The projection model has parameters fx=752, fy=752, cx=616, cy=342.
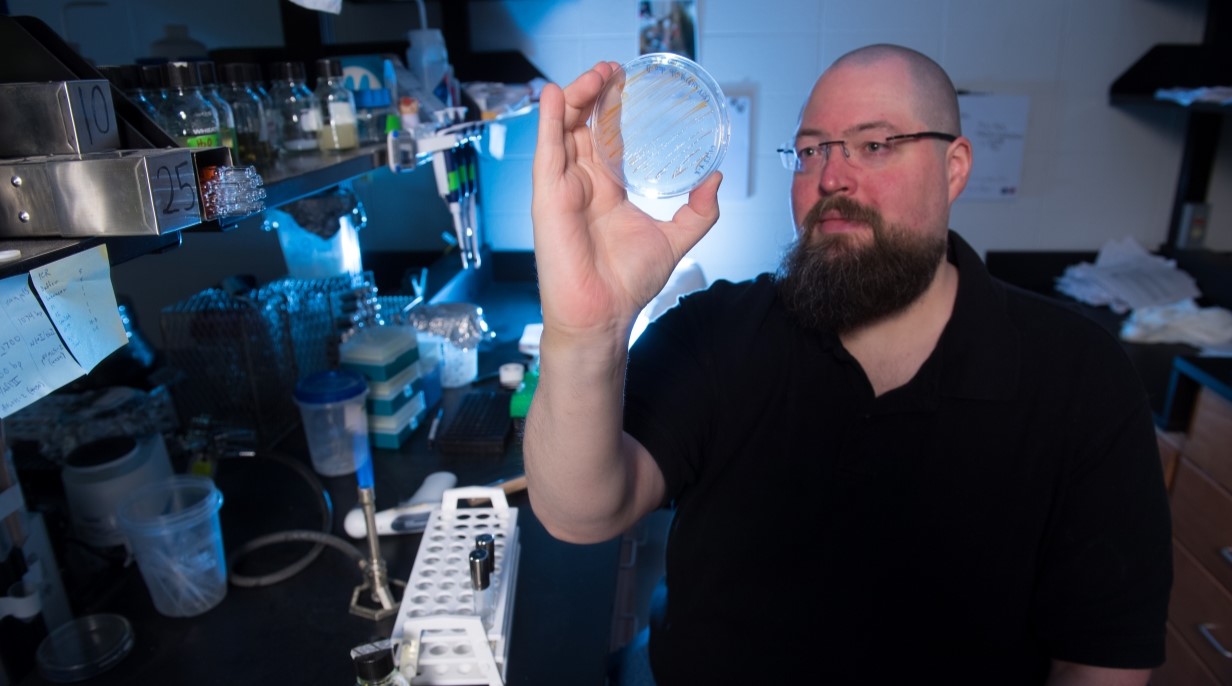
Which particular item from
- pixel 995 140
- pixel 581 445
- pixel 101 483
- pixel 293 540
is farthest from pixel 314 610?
pixel 995 140

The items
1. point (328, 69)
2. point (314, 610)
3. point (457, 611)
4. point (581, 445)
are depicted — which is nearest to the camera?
point (581, 445)

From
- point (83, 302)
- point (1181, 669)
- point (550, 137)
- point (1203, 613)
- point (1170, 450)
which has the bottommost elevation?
point (1181, 669)

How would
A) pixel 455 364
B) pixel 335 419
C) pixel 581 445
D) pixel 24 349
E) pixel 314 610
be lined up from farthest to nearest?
pixel 455 364, pixel 335 419, pixel 314 610, pixel 581 445, pixel 24 349

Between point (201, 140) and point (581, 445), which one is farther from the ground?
point (201, 140)

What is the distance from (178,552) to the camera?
106 centimetres

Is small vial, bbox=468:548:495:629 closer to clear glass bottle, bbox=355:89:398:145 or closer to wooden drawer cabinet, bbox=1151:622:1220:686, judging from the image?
clear glass bottle, bbox=355:89:398:145

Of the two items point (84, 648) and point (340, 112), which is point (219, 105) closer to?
point (340, 112)

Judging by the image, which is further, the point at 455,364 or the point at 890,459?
the point at 455,364

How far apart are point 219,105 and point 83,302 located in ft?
1.75

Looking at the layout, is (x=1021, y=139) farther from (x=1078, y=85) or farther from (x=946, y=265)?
(x=946, y=265)

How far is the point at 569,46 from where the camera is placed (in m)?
2.51

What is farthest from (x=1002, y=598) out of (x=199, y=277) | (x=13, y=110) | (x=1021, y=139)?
(x=199, y=277)

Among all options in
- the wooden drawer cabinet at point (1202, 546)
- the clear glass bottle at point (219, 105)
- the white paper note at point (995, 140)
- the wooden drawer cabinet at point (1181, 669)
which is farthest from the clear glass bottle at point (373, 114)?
the wooden drawer cabinet at point (1181, 669)

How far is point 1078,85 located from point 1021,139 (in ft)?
0.77
